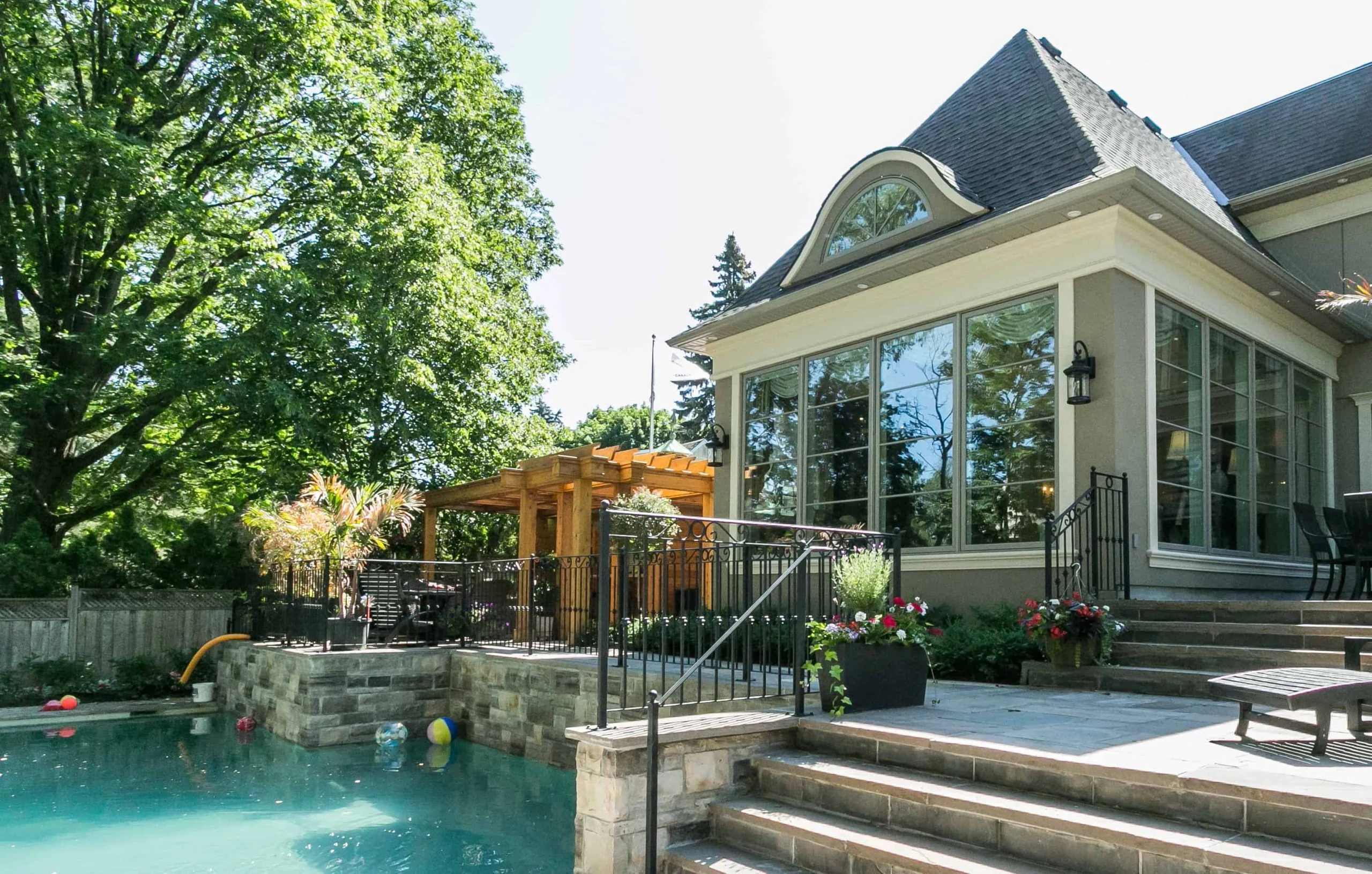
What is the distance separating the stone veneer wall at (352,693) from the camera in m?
9.96

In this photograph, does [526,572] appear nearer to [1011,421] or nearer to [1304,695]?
[1011,421]

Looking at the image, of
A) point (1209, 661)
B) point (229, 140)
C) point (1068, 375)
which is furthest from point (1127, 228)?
point (229, 140)

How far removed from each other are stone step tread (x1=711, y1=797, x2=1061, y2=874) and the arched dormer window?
6.68 metres

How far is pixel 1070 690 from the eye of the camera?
6.39 m

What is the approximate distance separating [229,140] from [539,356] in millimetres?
8243

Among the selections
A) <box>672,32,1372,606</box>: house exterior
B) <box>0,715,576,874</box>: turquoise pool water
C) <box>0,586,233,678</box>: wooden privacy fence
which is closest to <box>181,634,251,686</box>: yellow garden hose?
<box>0,586,233,678</box>: wooden privacy fence

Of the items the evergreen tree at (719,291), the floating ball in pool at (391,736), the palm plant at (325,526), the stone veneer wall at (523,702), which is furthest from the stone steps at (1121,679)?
the evergreen tree at (719,291)

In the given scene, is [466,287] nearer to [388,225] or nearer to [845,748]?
[388,225]

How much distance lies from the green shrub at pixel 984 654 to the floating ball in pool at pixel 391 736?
580 centimetres

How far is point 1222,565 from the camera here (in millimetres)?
8484

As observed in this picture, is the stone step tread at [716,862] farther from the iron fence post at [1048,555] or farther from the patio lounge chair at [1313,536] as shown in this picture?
the patio lounge chair at [1313,536]

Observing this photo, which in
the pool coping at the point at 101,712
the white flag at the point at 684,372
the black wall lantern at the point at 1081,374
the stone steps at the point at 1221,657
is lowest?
the pool coping at the point at 101,712

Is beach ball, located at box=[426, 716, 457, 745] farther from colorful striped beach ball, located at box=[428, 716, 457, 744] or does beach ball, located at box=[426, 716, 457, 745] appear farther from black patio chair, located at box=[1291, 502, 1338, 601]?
black patio chair, located at box=[1291, 502, 1338, 601]

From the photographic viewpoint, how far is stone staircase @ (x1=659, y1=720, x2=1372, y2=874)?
3.03 m
